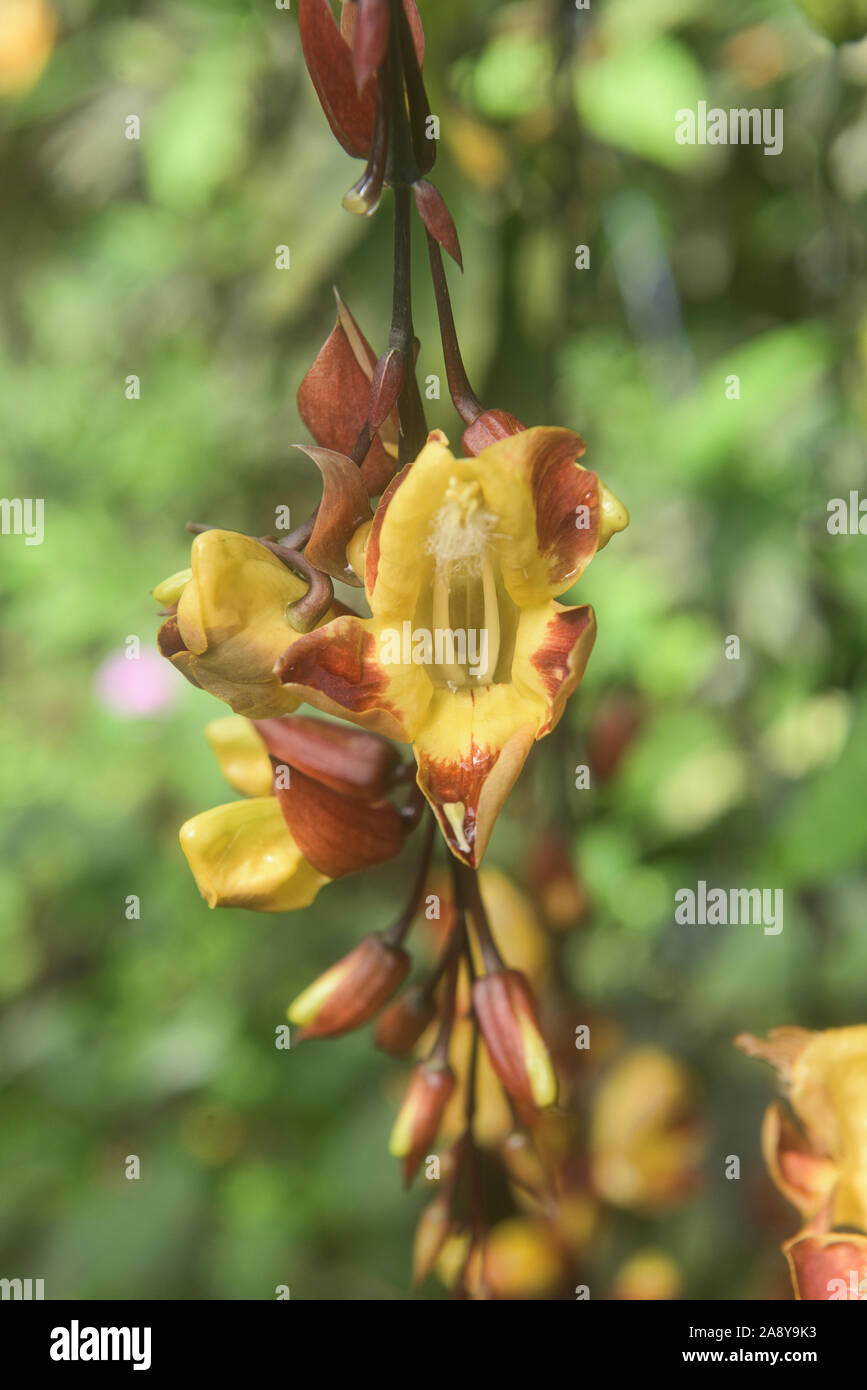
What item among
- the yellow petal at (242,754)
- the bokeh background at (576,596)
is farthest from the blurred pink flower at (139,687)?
the yellow petal at (242,754)

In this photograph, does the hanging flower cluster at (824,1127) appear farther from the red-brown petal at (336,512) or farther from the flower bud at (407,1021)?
the red-brown petal at (336,512)

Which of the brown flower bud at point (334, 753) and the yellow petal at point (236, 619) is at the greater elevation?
the yellow petal at point (236, 619)

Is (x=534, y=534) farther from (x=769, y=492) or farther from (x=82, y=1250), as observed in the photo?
(x=82, y=1250)


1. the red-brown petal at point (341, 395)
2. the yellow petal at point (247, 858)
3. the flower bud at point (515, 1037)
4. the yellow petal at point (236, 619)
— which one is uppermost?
the red-brown petal at point (341, 395)

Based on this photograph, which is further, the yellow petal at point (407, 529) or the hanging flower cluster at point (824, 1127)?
the hanging flower cluster at point (824, 1127)

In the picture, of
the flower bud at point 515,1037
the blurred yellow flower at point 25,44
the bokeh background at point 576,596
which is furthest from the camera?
the blurred yellow flower at point 25,44

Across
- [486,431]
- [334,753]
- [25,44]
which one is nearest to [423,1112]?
[334,753]
